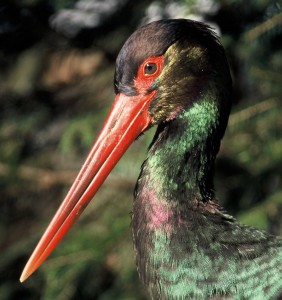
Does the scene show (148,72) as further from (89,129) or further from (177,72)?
(89,129)

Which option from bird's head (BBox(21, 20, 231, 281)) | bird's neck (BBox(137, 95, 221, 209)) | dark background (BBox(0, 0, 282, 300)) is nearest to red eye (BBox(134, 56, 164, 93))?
bird's head (BBox(21, 20, 231, 281))

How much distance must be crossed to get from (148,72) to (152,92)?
68mm

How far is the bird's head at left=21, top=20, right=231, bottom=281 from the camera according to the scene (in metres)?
2.33

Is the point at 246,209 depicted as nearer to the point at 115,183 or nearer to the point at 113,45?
the point at 115,183

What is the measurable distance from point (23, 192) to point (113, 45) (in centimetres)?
83

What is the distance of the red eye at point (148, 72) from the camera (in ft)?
7.58

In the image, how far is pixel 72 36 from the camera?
3.96 m

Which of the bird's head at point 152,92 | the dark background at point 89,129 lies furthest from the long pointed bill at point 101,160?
the dark background at point 89,129

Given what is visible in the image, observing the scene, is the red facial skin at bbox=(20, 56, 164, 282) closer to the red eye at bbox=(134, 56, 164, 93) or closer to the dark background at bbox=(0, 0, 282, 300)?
the red eye at bbox=(134, 56, 164, 93)

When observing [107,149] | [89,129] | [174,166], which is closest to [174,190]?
[174,166]

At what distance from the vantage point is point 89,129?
12.0 feet

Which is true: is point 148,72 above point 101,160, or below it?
above

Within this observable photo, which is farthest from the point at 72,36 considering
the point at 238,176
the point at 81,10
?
the point at 238,176

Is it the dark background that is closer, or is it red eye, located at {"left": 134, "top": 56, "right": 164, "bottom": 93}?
red eye, located at {"left": 134, "top": 56, "right": 164, "bottom": 93}
